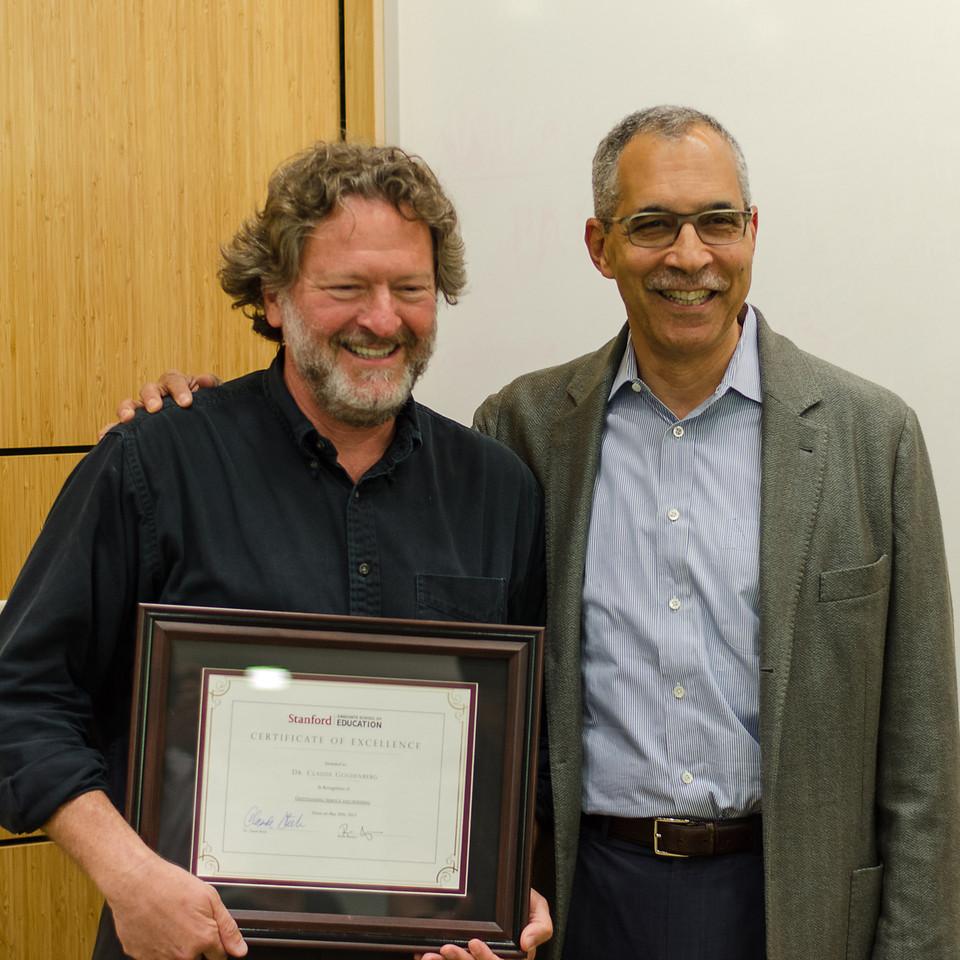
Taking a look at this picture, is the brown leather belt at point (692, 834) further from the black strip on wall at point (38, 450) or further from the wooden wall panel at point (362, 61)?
the wooden wall panel at point (362, 61)

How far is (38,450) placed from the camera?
7.51ft

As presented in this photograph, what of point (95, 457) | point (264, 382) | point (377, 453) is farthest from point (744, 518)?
point (95, 457)

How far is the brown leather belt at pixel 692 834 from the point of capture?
1.62 m

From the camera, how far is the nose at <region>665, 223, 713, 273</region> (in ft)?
5.45

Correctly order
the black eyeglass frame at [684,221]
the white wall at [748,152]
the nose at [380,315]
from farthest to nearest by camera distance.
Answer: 1. the white wall at [748,152]
2. the black eyeglass frame at [684,221]
3. the nose at [380,315]

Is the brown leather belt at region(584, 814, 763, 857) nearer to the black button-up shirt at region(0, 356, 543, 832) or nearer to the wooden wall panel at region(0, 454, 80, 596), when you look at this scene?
the black button-up shirt at region(0, 356, 543, 832)

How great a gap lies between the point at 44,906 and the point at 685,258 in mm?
1779

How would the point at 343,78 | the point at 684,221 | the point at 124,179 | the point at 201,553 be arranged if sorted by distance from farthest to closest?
the point at 343,78, the point at 124,179, the point at 684,221, the point at 201,553

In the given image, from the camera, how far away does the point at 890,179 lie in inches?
83.4

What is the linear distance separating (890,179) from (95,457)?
57.8 inches

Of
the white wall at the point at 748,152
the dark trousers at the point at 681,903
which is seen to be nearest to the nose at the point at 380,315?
the dark trousers at the point at 681,903

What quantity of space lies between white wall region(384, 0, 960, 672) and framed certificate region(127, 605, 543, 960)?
44.0 inches

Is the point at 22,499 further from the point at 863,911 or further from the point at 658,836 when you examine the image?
the point at 863,911
